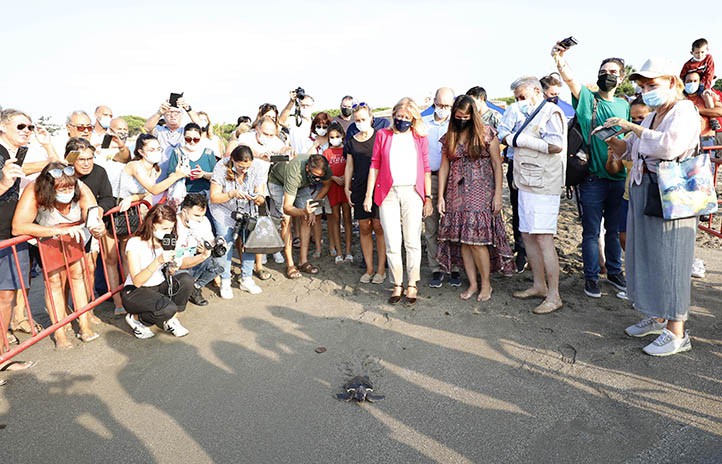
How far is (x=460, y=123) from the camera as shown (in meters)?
4.41

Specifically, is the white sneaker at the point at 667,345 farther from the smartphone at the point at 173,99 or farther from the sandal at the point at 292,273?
the smartphone at the point at 173,99

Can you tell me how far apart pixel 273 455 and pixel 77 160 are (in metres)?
3.01

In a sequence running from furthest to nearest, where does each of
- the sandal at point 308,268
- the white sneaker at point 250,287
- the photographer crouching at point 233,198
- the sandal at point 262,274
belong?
the sandal at point 308,268 → the sandal at point 262,274 → the white sneaker at point 250,287 → the photographer crouching at point 233,198

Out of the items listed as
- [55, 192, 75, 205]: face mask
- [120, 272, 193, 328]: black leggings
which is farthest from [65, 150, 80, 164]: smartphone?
[120, 272, 193, 328]: black leggings

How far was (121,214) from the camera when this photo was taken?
4562 millimetres

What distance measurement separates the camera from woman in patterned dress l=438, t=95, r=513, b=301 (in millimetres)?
4410

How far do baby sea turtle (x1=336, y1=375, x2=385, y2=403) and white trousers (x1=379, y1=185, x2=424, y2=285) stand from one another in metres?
1.60

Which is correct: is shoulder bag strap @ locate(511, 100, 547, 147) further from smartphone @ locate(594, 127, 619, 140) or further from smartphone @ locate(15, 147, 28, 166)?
→ smartphone @ locate(15, 147, 28, 166)

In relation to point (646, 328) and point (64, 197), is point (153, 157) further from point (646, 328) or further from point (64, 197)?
point (646, 328)

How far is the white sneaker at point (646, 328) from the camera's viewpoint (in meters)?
3.75

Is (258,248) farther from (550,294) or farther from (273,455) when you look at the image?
(550,294)

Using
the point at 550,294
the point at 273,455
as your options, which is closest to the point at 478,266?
the point at 550,294

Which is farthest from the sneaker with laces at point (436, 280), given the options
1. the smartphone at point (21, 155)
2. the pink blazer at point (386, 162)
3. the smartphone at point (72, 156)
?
the smartphone at point (21, 155)

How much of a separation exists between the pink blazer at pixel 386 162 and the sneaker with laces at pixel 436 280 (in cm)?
96
